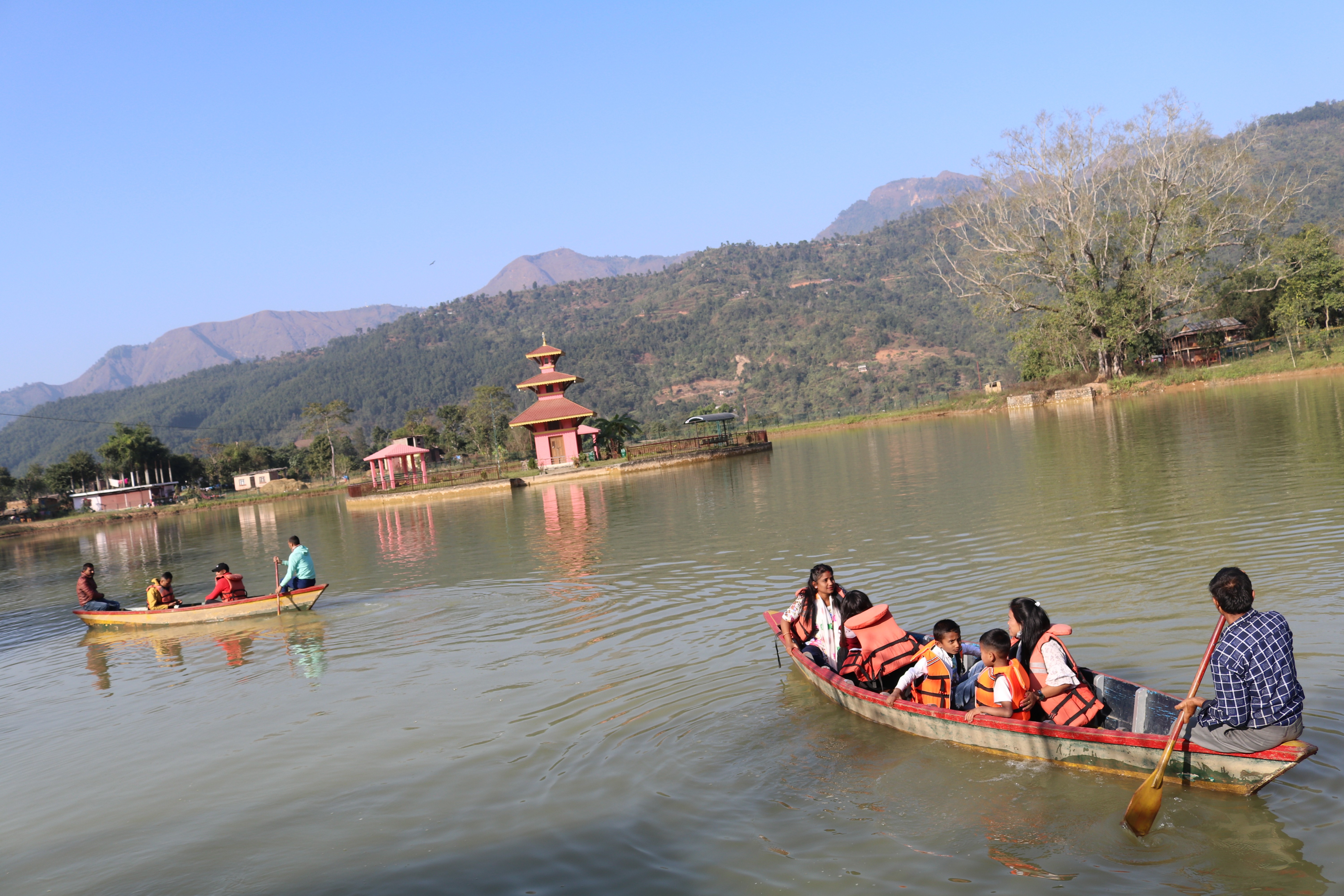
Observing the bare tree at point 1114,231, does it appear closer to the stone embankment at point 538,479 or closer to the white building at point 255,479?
the stone embankment at point 538,479

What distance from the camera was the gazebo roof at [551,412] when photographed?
48031mm

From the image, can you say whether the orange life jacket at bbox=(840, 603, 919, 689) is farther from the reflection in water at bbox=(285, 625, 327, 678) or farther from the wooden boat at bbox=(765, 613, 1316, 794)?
the reflection in water at bbox=(285, 625, 327, 678)

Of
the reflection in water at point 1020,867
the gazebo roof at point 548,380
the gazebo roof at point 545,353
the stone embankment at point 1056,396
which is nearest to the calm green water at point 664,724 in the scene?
the reflection in water at point 1020,867

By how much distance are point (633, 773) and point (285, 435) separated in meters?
190

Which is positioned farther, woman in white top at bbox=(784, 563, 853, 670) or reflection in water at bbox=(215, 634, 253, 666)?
reflection in water at bbox=(215, 634, 253, 666)

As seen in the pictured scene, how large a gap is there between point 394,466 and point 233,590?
3854cm

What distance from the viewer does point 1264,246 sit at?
53.3 m

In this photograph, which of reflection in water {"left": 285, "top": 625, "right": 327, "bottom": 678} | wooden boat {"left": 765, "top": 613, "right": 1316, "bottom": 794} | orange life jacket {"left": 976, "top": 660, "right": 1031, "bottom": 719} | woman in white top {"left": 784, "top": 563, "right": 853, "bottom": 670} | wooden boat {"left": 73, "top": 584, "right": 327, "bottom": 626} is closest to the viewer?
wooden boat {"left": 765, "top": 613, "right": 1316, "bottom": 794}

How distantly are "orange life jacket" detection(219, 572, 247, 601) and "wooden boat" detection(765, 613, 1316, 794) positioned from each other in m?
13.0

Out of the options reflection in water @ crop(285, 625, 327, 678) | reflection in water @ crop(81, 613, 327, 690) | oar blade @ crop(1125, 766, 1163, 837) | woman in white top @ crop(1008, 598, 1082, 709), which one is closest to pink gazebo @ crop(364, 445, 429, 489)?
reflection in water @ crop(81, 613, 327, 690)

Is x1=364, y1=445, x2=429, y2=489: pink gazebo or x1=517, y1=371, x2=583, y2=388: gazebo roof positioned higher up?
x1=517, y1=371, x2=583, y2=388: gazebo roof

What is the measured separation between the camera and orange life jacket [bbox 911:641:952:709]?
7184 millimetres

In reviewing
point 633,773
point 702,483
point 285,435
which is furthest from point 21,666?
point 285,435

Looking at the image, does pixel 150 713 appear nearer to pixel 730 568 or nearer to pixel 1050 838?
pixel 730 568
